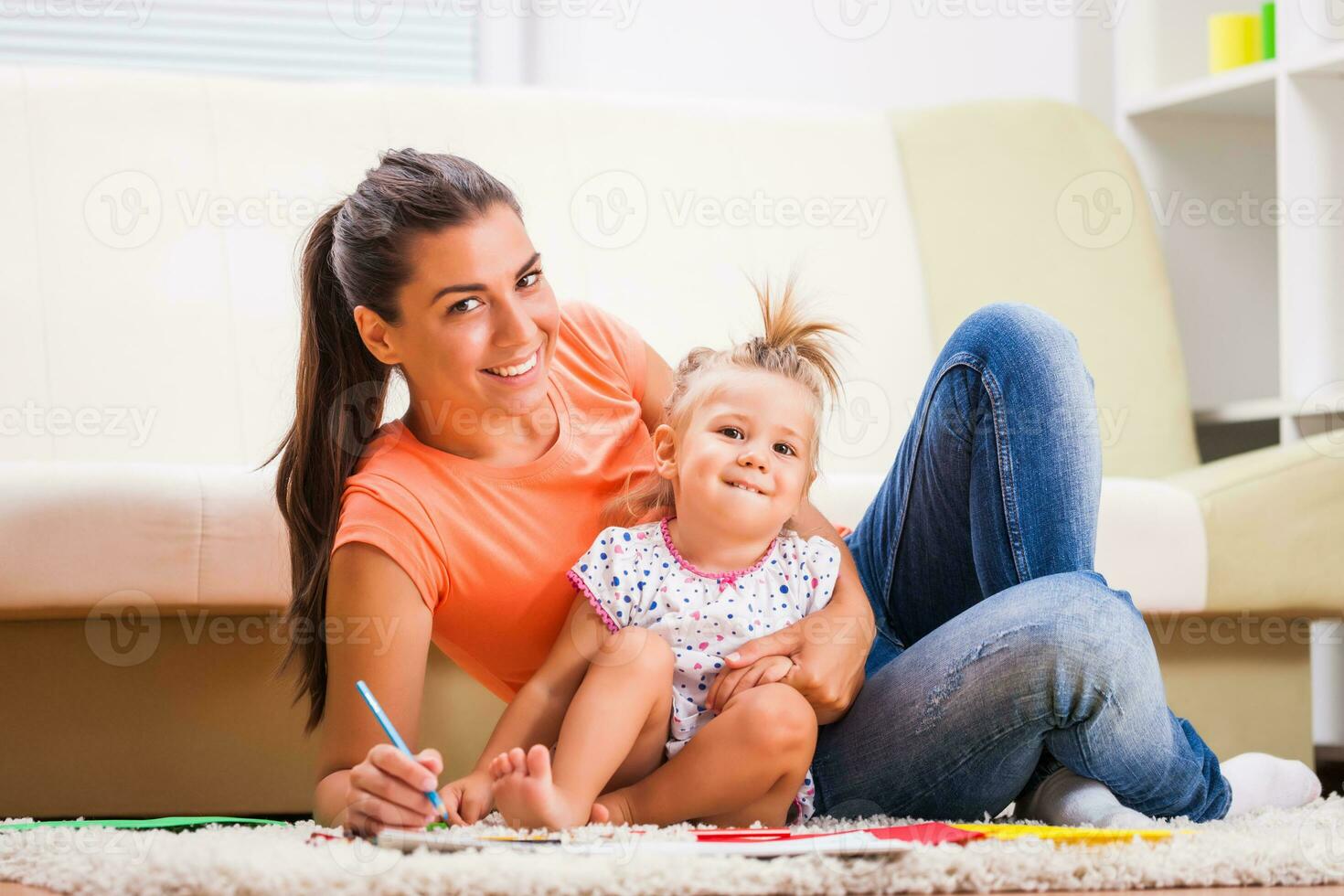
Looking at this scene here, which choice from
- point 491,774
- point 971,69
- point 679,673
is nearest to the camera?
point 491,774

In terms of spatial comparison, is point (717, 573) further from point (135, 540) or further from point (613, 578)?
point (135, 540)

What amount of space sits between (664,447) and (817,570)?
159mm

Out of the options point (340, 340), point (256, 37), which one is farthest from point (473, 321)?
point (256, 37)

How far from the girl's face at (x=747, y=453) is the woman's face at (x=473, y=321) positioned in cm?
13

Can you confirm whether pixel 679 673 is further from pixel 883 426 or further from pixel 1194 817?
pixel 883 426

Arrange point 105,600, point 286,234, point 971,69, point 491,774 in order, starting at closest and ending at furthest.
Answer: point 491,774 → point 105,600 → point 286,234 → point 971,69

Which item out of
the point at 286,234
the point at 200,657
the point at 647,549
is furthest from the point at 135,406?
the point at 647,549

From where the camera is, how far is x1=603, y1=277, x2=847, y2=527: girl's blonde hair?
1126mm

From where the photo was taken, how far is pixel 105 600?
132cm

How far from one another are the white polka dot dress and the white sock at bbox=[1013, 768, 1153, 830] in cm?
17

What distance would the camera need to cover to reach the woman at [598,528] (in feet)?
3.20

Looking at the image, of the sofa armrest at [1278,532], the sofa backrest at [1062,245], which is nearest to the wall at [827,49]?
the sofa backrest at [1062,245]

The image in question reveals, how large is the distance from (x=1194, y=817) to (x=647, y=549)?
0.46 meters

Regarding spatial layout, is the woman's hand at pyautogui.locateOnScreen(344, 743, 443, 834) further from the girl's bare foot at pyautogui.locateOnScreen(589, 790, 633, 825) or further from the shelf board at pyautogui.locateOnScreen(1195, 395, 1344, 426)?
the shelf board at pyautogui.locateOnScreen(1195, 395, 1344, 426)
